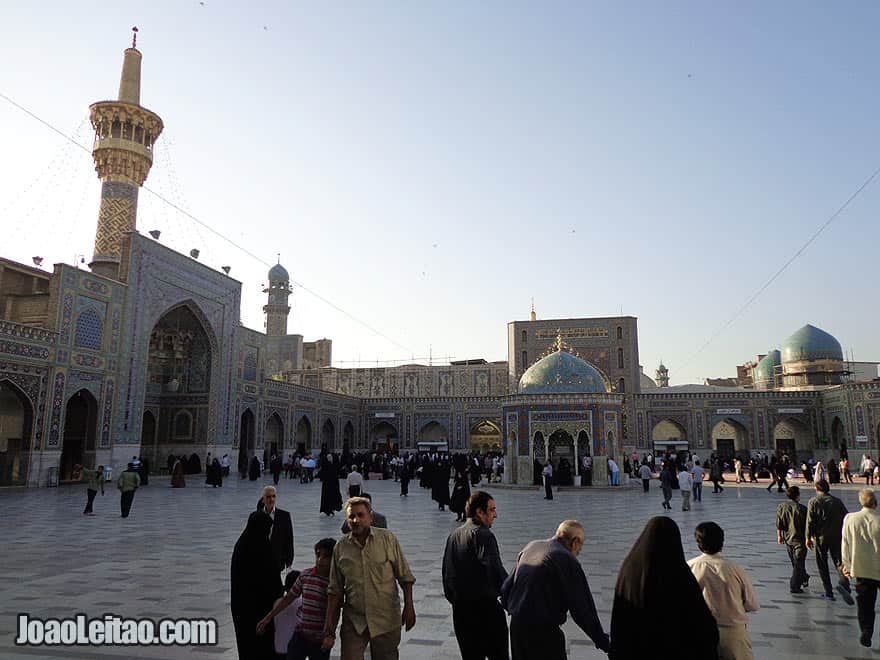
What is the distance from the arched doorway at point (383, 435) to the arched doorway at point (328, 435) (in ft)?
11.6

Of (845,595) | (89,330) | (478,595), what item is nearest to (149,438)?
(89,330)

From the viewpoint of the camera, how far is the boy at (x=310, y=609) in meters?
3.10

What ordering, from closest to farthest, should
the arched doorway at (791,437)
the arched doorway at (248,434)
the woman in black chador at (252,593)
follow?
the woman in black chador at (252,593), the arched doorway at (248,434), the arched doorway at (791,437)

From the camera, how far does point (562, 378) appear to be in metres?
21.6

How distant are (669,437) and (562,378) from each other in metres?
20.7

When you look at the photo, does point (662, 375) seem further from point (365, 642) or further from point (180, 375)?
point (365, 642)

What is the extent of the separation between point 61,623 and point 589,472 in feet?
56.7

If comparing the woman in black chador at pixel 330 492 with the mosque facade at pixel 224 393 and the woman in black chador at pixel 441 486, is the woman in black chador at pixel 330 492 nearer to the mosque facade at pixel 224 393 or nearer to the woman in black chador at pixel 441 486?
the woman in black chador at pixel 441 486

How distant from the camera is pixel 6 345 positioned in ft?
54.4

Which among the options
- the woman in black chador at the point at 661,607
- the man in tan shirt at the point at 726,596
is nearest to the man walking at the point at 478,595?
the woman in black chador at the point at 661,607

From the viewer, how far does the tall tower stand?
45.5m

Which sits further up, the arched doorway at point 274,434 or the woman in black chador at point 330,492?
the arched doorway at point 274,434

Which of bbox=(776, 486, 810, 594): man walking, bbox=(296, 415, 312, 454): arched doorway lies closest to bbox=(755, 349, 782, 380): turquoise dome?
bbox=(296, 415, 312, 454): arched doorway

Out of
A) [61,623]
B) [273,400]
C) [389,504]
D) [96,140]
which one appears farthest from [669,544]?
[273,400]
